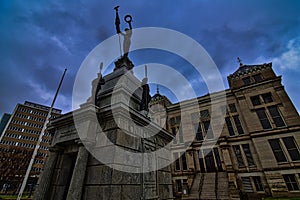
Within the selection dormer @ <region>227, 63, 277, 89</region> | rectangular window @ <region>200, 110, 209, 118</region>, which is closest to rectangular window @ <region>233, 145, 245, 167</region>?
rectangular window @ <region>200, 110, 209, 118</region>

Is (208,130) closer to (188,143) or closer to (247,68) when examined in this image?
(188,143)

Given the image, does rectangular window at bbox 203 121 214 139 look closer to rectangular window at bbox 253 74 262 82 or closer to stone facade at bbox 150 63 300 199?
stone facade at bbox 150 63 300 199

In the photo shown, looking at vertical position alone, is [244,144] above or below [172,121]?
below

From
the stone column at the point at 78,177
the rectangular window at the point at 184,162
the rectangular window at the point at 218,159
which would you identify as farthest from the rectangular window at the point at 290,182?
the stone column at the point at 78,177

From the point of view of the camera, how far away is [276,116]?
19.4m

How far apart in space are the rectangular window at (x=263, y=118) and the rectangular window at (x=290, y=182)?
5.87 metres

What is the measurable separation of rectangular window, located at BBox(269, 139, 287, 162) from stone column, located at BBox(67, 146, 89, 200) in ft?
74.4

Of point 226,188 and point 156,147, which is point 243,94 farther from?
point 156,147

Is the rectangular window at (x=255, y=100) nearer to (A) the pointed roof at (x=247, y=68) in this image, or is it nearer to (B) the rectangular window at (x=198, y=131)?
(A) the pointed roof at (x=247, y=68)

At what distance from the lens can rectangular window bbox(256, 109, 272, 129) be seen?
64.1 feet

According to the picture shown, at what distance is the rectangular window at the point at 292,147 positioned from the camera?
16734 mm

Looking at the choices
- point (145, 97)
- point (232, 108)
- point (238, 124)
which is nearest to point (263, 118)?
point (238, 124)

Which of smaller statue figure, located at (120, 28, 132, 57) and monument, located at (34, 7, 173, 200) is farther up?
smaller statue figure, located at (120, 28, 132, 57)

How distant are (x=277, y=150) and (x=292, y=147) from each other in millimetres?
1537
